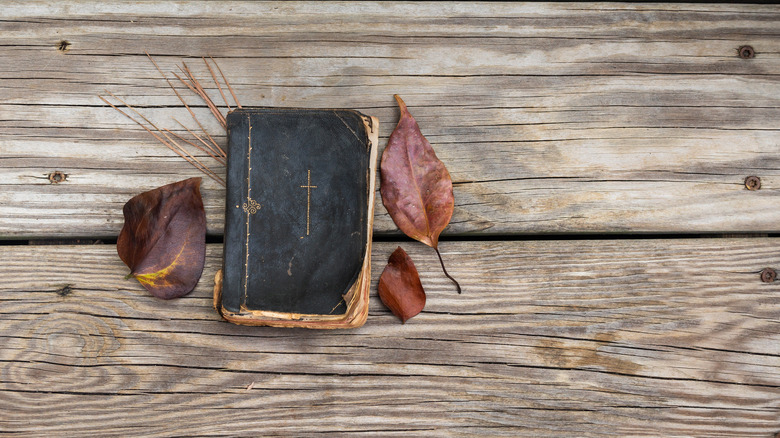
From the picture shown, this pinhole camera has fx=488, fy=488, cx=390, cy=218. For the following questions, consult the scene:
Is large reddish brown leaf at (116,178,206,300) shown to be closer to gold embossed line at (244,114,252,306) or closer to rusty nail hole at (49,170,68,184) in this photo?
gold embossed line at (244,114,252,306)

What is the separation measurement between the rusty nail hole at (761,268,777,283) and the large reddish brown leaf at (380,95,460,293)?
2.99 ft

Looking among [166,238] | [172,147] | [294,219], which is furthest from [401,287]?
[172,147]

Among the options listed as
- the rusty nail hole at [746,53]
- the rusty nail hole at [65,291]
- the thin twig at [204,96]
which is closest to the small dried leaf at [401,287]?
the thin twig at [204,96]

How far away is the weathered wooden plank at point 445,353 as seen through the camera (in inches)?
51.6

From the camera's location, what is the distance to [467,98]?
1.40m

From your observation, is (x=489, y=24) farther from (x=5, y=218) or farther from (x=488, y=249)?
(x=5, y=218)

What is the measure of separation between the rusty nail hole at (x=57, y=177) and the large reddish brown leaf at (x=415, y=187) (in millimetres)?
882

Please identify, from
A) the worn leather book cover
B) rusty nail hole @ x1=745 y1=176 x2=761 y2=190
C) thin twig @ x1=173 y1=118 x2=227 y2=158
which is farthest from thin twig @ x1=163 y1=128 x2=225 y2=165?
rusty nail hole @ x1=745 y1=176 x2=761 y2=190

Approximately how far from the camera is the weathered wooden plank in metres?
1.31

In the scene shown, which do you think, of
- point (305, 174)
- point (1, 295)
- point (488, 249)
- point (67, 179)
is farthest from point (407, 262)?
point (1, 295)

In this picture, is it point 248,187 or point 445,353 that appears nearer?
point 248,187

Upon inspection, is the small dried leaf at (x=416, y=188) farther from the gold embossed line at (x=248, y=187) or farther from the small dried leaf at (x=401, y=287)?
the gold embossed line at (x=248, y=187)

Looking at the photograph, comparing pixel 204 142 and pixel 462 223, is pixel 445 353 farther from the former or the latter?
pixel 204 142

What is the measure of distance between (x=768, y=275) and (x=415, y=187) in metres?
1.03
